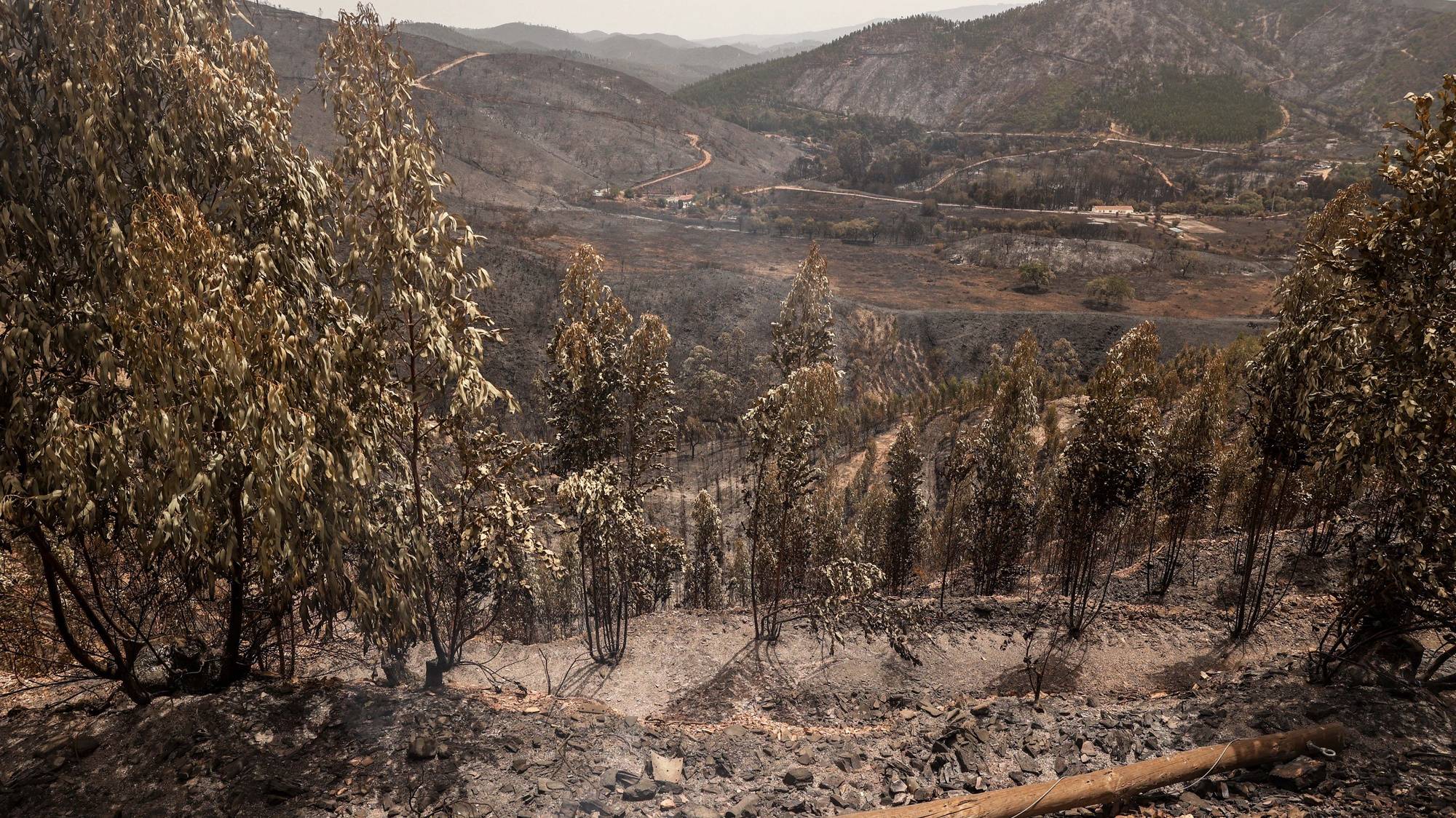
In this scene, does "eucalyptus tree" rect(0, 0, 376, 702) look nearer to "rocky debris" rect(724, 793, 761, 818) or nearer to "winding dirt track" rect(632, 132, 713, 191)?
"rocky debris" rect(724, 793, 761, 818)

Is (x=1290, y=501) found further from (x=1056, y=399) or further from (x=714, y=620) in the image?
(x=1056, y=399)

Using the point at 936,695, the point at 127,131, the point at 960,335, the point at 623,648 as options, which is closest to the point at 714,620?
the point at 623,648

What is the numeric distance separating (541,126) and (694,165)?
1467 inches

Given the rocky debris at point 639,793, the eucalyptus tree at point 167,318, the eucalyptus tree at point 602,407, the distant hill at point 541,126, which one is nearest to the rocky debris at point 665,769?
the rocky debris at point 639,793

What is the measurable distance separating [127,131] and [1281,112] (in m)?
239

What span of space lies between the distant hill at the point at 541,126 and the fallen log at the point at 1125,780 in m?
120

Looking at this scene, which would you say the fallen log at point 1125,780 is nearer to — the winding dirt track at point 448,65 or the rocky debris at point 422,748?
the rocky debris at point 422,748

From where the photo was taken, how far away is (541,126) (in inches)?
6196

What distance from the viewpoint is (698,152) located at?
16538 cm

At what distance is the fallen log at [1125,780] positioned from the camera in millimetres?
7145

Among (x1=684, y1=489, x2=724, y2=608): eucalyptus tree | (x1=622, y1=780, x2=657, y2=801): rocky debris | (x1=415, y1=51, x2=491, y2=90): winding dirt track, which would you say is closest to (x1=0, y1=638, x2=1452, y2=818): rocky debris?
(x1=622, y1=780, x2=657, y2=801): rocky debris

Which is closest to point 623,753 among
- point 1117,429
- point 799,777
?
point 799,777

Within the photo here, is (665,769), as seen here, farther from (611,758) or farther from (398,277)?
(398,277)

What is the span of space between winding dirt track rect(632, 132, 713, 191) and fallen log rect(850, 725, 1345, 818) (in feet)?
458
